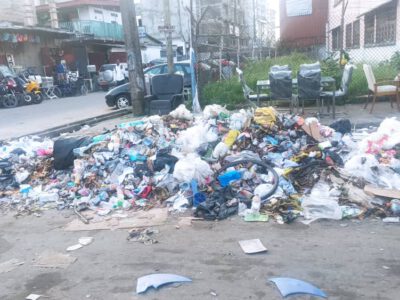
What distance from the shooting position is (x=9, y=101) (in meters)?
17.4

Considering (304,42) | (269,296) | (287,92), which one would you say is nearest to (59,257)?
(269,296)

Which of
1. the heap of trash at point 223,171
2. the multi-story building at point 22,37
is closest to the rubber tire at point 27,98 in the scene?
the multi-story building at point 22,37

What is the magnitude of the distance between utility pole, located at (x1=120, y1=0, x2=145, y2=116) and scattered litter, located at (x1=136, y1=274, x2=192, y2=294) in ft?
28.7

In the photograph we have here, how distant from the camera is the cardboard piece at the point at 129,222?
448cm

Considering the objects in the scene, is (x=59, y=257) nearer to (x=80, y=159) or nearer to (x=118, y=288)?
(x=118, y=288)

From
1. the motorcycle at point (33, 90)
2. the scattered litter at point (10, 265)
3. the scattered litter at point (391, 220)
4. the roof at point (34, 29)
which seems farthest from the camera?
the roof at point (34, 29)

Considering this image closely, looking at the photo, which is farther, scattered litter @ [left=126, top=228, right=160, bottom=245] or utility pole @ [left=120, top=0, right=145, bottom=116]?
utility pole @ [left=120, top=0, right=145, bottom=116]

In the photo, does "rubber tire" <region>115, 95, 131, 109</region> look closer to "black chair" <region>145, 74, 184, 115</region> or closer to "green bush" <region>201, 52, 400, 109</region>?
"black chair" <region>145, 74, 184, 115</region>

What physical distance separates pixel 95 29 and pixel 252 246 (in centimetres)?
2957

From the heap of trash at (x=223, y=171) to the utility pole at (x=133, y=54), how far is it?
4439mm

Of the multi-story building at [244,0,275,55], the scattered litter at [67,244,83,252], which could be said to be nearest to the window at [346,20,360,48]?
the multi-story building at [244,0,275,55]

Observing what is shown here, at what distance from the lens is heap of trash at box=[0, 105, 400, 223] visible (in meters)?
4.64

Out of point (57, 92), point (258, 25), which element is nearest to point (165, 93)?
point (57, 92)

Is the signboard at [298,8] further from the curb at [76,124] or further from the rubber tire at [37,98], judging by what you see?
the curb at [76,124]
